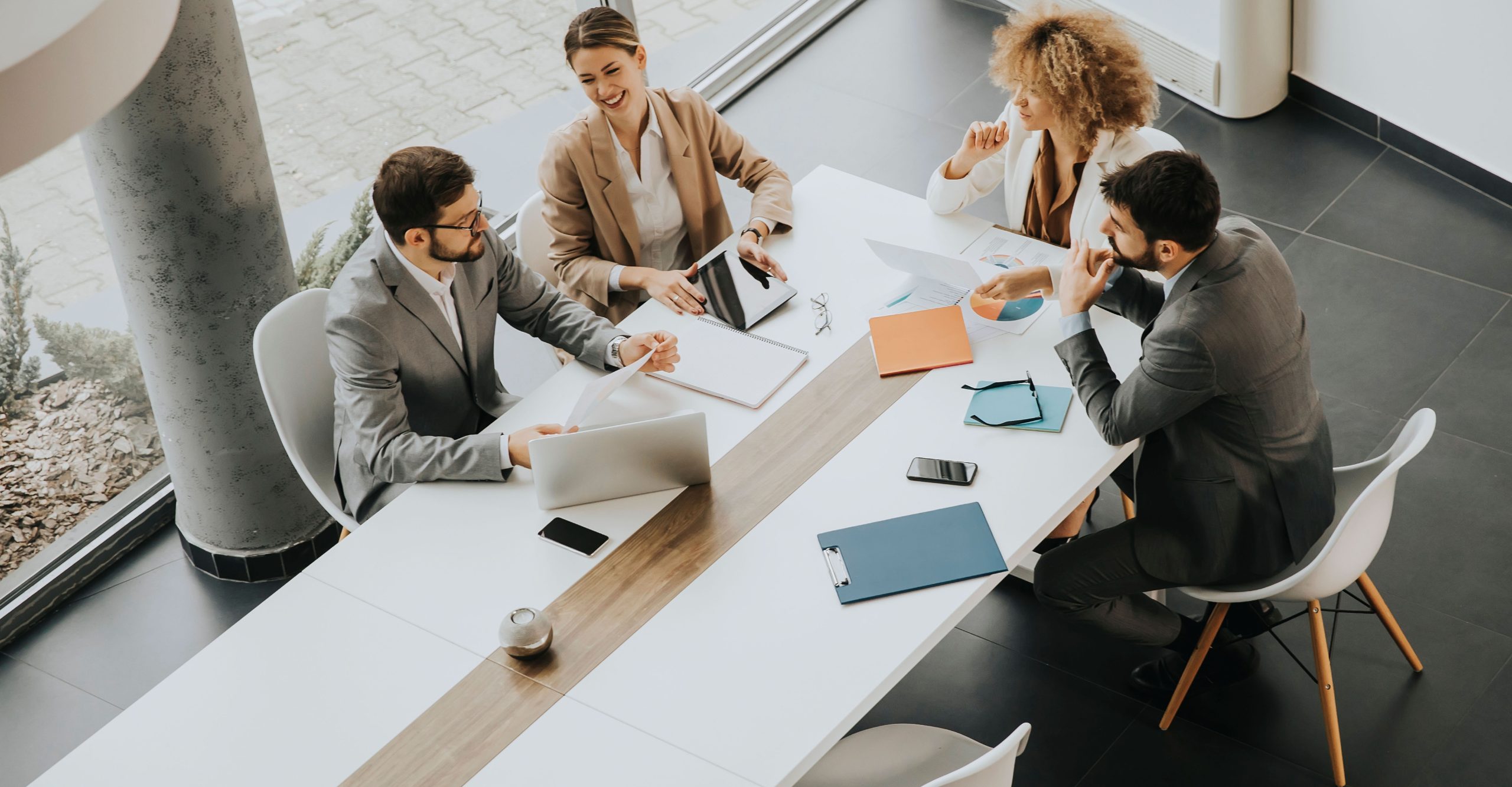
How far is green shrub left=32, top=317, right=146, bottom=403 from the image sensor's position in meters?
3.90

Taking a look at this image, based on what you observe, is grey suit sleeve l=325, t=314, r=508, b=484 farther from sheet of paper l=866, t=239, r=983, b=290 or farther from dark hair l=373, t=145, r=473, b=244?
sheet of paper l=866, t=239, r=983, b=290

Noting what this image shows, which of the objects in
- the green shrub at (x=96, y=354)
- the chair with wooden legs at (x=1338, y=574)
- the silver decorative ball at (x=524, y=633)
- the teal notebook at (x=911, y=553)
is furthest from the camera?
the green shrub at (x=96, y=354)

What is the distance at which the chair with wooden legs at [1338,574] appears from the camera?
8.93 ft

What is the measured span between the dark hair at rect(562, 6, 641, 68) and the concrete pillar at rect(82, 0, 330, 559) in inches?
33.7

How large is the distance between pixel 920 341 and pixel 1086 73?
80 cm

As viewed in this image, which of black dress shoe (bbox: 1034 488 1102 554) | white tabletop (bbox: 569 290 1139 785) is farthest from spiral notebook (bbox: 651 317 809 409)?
black dress shoe (bbox: 1034 488 1102 554)

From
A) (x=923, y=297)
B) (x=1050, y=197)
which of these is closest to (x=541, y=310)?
(x=923, y=297)

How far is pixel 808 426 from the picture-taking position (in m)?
3.02

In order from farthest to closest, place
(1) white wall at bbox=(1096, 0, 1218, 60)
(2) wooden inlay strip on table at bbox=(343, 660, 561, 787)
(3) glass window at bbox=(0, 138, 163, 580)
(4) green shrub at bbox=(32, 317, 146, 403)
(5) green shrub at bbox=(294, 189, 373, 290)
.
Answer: (1) white wall at bbox=(1096, 0, 1218, 60) → (5) green shrub at bbox=(294, 189, 373, 290) → (4) green shrub at bbox=(32, 317, 146, 403) → (3) glass window at bbox=(0, 138, 163, 580) → (2) wooden inlay strip on table at bbox=(343, 660, 561, 787)

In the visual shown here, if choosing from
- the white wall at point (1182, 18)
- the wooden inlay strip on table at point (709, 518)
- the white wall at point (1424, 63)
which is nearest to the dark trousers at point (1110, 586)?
the wooden inlay strip on table at point (709, 518)

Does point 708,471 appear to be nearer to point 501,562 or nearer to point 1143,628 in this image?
point 501,562

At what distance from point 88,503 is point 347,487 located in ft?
4.76

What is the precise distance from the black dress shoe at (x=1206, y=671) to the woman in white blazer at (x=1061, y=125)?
1.01 m

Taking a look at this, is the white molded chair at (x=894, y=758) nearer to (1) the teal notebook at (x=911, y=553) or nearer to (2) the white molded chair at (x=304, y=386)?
(1) the teal notebook at (x=911, y=553)
